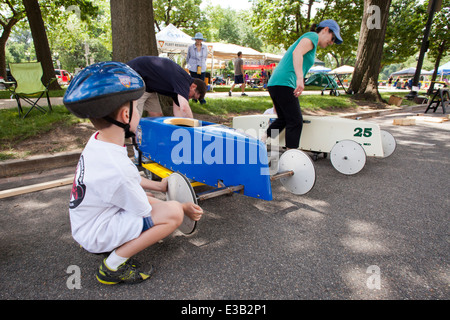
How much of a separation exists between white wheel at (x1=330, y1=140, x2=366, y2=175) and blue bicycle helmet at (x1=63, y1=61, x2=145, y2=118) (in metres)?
2.87

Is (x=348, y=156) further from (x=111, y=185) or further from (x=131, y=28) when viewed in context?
(x=131, y=28)

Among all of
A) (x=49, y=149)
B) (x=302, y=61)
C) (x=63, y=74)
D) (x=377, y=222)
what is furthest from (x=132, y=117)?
(x=63, y=74)

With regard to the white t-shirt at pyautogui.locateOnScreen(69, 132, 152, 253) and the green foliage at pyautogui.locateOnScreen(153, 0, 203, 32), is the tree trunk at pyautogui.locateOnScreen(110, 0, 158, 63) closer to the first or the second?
the white t-shirt at pyautogui.locateOnScreen(69, 132, 152, 253)

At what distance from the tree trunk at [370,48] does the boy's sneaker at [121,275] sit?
37.8ft

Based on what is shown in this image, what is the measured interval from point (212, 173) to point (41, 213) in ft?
5.57

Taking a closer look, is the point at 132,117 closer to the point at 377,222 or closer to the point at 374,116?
the point at 377,222

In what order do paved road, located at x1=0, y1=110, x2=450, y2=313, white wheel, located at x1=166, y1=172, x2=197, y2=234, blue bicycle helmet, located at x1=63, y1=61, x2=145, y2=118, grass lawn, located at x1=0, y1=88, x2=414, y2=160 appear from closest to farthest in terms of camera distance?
blue bicycle helmet, located at x1=63, y1=61, x2=145, y2=118
paved road, located at x1=0, y1=110, x2=450, y2=313
white wheel, located at x1=166, y1=172, x2=197, y2=234
grass lawn, located at x1=0, y1=88, x2=414, y2=160

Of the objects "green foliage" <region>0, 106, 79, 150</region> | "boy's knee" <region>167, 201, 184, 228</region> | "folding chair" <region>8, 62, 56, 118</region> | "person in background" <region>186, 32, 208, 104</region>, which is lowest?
"green foliage" <region>0, 106, 79, 150</region>

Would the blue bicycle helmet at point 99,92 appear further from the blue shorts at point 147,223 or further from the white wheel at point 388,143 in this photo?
the white wheel at point 388,143

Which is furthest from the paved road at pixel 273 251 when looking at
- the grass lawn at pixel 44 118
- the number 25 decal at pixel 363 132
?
the grass lawn at pixel 44 118

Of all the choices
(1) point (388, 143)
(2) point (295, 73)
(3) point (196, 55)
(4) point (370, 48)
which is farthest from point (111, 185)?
(4) point (370, 48)

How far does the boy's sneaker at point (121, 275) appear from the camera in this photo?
5.48ft

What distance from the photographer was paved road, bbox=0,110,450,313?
1658mm

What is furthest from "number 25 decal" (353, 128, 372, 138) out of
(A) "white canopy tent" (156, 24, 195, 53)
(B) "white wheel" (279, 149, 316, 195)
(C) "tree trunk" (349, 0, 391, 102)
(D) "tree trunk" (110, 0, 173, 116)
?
(A) "white canopy tent" (156, 24, 195, 53)
